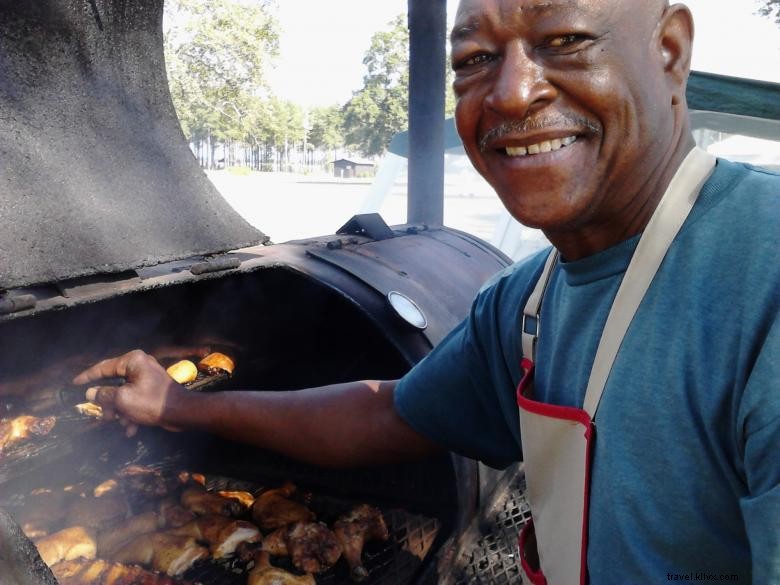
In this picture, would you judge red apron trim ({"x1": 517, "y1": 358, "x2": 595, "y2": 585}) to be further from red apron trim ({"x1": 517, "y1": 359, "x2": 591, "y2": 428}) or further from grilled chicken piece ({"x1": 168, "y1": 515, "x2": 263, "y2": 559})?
grilled chicken piece ({"x1": 168, "y1": 515, "x2": 263, "y2": 559})

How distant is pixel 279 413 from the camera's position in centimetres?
217

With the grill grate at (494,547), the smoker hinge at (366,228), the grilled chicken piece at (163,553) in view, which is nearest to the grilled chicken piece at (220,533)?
the grilled chicken piece at (163,553)

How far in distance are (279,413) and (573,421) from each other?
3.66 feet

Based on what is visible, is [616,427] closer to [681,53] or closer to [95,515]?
[681,53]

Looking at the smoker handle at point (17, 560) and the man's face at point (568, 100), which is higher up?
the man's face at point (568, 100)

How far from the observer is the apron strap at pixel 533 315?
63.0 inches

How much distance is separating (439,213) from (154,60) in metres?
2.59

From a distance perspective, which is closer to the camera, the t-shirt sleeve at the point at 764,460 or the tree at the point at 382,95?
the t-shirt sleeve at the point at 764,460

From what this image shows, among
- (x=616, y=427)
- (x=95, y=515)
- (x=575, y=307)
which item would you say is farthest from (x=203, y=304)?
(x=616, y=427)

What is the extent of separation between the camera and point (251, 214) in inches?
859

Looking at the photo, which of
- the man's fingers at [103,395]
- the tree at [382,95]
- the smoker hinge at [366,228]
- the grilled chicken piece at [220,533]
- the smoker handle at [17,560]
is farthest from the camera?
the tree at [382,95]

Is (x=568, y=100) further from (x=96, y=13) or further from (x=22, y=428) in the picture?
(x=22, y=428)

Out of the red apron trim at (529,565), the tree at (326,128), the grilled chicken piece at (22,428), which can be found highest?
the tree at (326,128)

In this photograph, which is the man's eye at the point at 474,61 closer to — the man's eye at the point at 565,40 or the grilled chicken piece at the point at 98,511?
the man's eye at the point at 565,40
